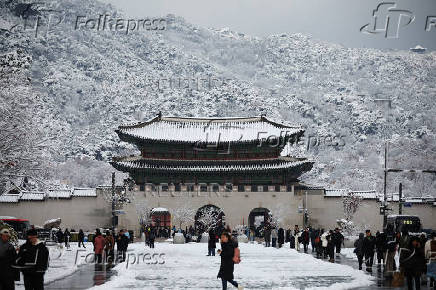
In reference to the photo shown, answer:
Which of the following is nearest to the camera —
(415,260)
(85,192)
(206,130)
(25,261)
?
(25,261)

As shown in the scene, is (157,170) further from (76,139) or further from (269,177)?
(76,139)

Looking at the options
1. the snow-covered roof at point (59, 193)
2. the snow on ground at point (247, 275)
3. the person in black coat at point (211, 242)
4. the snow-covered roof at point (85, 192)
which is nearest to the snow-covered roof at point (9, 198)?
the snow-covered roof at point (59, 193)

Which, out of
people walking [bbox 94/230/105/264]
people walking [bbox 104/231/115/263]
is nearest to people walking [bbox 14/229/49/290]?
people walking [bbox 94/230/105/264]

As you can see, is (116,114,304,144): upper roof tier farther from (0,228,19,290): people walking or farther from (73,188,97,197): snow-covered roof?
(0,228,19,290): people walking

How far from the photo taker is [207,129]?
6962 centimetres

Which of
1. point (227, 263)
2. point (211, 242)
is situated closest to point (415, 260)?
point (227, 263)

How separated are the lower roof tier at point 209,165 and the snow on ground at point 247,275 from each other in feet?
109

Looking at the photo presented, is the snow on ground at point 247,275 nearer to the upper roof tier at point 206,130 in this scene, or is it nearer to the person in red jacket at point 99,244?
the person in red jacket at point 99,244

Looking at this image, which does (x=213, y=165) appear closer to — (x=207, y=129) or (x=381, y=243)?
(x=207, y=129)

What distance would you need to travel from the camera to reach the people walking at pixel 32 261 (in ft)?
47.6

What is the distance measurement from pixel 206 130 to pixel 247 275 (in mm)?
46336

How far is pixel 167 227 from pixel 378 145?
11783cm

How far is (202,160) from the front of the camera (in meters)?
67.2

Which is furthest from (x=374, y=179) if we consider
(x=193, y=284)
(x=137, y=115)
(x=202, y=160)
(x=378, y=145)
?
(x=193, y=284)
